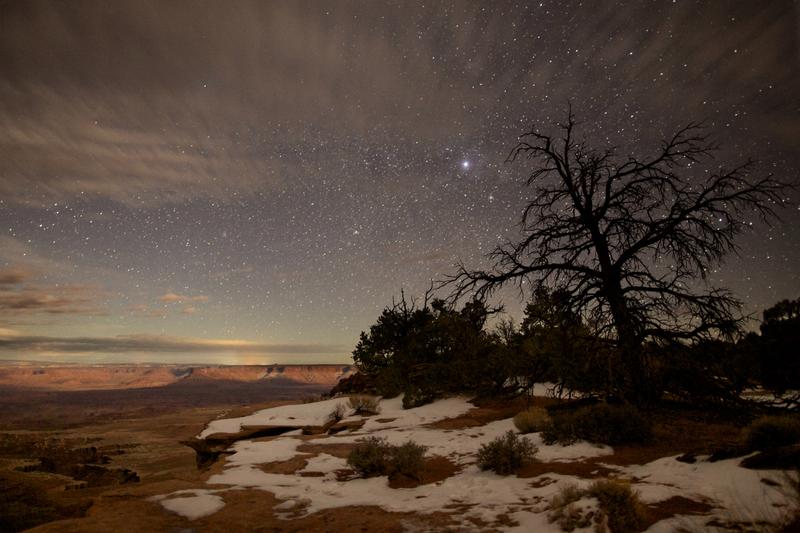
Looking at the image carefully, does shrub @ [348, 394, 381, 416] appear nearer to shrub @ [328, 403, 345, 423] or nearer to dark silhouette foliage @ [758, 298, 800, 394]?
shrub @ [328, 403, 345, 423]

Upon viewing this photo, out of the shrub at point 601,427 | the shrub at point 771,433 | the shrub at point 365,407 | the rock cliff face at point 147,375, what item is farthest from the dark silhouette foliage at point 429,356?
the rock cliff face at point 147,375

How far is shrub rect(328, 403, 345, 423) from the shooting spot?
17275mm

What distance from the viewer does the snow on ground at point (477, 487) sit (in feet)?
14.4

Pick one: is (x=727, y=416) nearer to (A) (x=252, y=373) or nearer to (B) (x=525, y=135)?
(B) (x=525, y=135)

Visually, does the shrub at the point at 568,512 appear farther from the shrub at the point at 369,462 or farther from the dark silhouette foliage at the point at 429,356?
the dark silhouette foliage at the point at 429,356

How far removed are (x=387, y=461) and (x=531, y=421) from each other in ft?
12.4

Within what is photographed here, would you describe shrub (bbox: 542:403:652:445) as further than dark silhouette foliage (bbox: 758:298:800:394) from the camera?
No

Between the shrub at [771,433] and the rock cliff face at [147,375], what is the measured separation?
149653 mm

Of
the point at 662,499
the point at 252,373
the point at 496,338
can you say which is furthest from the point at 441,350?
the point at 252,373

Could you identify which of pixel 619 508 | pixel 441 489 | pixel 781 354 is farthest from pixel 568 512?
pixel 781 354

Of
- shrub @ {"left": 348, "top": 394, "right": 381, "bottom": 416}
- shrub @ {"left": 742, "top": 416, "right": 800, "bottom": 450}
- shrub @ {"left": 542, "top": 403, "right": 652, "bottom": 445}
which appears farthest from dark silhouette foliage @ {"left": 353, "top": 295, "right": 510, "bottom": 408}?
shrub @ {"left": 742, "top": 416, "right": 800, "bottom": 450}

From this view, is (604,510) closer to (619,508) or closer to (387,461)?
(619,508)

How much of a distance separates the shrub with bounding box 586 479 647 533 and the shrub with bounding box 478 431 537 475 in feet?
8.25

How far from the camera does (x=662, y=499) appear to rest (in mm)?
4668
